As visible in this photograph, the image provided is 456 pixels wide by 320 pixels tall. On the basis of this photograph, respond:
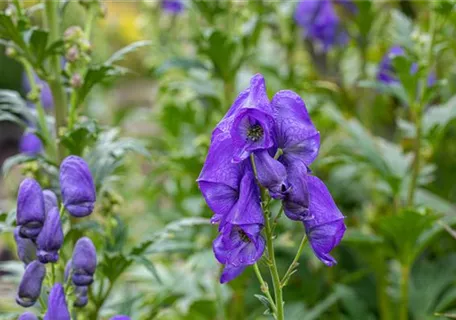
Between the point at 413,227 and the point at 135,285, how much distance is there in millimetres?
1281

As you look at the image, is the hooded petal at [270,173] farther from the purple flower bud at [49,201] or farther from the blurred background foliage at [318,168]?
the blurred background foliage at [318,168]

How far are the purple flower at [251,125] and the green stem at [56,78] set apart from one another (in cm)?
67

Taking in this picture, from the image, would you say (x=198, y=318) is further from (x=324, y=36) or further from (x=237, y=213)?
(x=237, y=213)

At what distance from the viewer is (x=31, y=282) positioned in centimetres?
112

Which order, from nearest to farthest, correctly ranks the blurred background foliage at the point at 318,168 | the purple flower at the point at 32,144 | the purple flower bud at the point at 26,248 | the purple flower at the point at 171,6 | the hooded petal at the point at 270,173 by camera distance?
1. the hooded petal at the point at 270,173
2. the purple flower bud at the point at 26,248
3. the blurred background foliage at the point at 318,168
4. the purple flower at the point at 32,144
5. the purple flower at the point at 171,6

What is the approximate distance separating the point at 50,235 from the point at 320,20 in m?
1.54

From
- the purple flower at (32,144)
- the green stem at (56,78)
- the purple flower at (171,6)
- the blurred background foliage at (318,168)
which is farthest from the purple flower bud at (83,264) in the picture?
the purple flower at (171,6)

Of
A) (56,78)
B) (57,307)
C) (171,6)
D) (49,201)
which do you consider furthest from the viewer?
(171,6)

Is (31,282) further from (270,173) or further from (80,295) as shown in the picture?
(270,173)

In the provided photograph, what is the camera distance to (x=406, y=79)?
167 cm

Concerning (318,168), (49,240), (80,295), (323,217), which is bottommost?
(318,168)

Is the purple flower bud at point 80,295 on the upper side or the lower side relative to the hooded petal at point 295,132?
lower

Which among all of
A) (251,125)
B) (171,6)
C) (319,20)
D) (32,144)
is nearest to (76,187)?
(251,125)

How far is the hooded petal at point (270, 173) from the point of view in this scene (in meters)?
0.90
